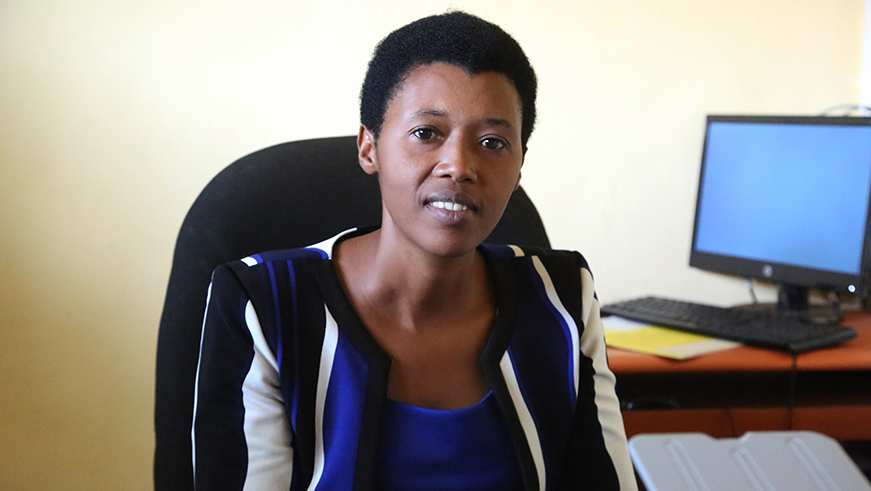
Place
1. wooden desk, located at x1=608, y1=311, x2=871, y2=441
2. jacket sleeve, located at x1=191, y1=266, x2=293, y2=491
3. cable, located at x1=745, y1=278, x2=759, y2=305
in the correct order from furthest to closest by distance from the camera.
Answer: cable, located at x1=745, y1=278, x2=759, y2=305, wooden desk, located at x1=608, y1=311, x2=871, y2=441, jacket sleeve, located at x1=191, y1=266, x2=293, y2=491

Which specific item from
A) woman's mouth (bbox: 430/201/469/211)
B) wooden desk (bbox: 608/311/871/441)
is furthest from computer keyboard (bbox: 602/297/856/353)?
woman's mouth (bbox: 430/201/469/211)

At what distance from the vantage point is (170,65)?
1.59 meters

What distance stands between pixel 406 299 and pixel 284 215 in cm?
20

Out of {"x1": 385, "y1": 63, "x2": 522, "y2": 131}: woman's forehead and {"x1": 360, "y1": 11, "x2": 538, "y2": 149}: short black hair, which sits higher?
{"x1": 360, "y1": 11, "x2": 538, "y2": 149}: short black hair

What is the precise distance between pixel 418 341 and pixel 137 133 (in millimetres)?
923

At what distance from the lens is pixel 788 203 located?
5.94 ft

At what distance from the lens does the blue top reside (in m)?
0.89

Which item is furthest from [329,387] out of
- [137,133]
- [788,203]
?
[788,203]

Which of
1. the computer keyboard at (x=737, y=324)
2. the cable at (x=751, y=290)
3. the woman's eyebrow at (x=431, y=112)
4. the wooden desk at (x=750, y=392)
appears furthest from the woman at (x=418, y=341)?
the cable at (x=751, y=290)

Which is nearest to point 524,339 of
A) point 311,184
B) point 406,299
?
point 406,299

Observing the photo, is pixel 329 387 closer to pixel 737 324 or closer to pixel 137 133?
pixel 137 133

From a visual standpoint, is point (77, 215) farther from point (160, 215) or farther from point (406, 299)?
point (406, 299)

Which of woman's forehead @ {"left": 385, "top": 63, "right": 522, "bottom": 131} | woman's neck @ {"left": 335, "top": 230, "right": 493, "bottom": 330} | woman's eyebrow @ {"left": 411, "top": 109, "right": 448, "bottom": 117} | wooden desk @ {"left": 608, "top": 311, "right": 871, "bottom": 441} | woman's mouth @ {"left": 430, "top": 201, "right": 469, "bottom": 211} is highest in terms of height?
woman's forehead @ {"left": 385, "top": 63, "right": 522, "bottom": 131}

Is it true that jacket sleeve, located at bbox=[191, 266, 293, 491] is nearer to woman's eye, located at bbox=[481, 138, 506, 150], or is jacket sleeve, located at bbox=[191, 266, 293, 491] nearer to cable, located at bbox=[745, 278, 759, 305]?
woman's eye, located at bbox=[481, 138, 506, 150]
